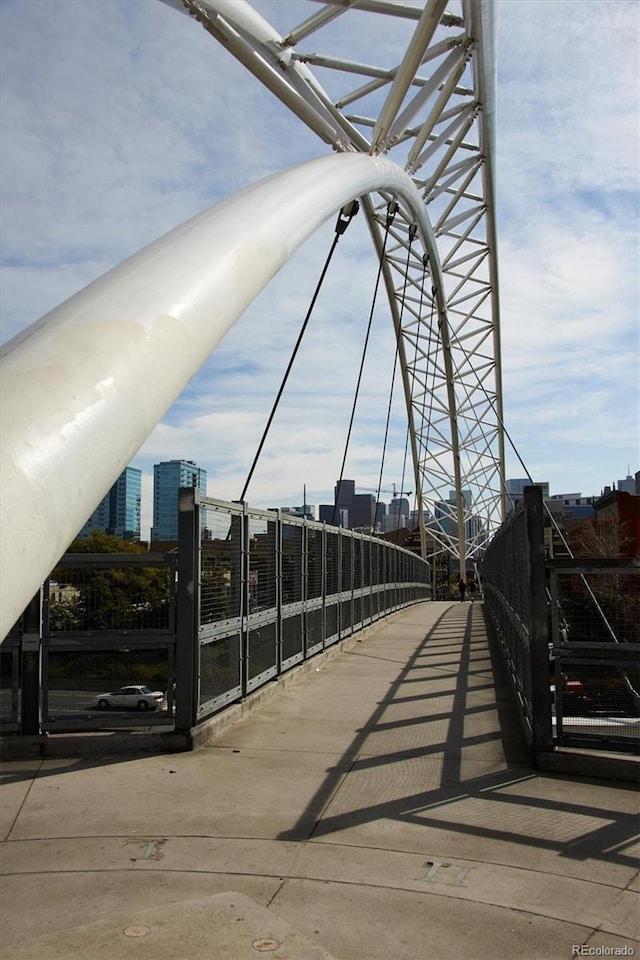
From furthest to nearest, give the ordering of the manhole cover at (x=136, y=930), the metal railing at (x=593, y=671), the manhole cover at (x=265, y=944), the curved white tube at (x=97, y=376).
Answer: the metal railing at (x=593, y=671) < the manhole cover at (x=136, y=930) < the manhole cover at (x=265, y=944) < the curved white tube at (x=97, y=376)

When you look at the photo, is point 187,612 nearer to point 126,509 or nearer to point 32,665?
point 32,665

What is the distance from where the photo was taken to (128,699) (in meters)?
7.03

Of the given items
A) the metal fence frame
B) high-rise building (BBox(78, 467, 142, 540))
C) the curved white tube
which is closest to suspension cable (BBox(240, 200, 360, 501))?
the metal fence frame

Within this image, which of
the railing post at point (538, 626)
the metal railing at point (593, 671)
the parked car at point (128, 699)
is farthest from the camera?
the parked car at point (128, 699)

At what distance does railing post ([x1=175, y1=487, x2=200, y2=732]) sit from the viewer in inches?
272

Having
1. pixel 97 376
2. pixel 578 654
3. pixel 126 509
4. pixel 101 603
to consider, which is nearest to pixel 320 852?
pixel 578 654

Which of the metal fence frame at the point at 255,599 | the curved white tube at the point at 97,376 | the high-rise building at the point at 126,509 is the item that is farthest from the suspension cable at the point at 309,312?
the high-rise building at the point at 126,509

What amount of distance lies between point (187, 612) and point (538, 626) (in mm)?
2919

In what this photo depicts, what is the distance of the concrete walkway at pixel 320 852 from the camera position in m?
3.46

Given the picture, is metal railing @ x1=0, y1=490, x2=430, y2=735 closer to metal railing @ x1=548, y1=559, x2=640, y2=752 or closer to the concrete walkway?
the concrete walkway

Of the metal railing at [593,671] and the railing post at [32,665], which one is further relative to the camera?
the railing post at [32,665]

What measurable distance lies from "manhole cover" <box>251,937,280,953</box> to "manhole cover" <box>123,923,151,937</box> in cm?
48

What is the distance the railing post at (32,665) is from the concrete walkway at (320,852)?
19.6 inches

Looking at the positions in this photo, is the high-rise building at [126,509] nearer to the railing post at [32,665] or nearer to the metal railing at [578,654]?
the railing post at [32,665]
